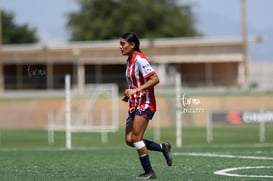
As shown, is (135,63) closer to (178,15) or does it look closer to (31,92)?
(31,92)

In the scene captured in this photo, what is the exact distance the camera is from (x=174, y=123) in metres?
45.8

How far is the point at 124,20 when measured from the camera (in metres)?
93.1

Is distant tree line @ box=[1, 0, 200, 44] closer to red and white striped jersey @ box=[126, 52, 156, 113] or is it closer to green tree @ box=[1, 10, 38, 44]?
A: green tree @ box=[1, 10, 38, 44]

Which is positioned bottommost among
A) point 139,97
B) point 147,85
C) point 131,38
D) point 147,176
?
point 147,176

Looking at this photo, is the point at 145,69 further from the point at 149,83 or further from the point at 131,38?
the point at 131,38

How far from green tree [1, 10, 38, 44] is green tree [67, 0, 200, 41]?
8592 mm

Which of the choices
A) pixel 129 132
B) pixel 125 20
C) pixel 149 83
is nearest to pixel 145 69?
pixel 149 83

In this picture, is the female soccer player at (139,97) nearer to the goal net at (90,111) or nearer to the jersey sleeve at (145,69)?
the jersey sleeve at (145,69)

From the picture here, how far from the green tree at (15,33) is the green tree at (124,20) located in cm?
859

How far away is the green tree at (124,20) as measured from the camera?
9281 cm

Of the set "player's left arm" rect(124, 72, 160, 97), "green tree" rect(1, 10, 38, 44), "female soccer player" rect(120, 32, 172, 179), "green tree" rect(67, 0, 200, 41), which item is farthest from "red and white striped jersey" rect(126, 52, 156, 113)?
"green tree" rect(1, 10, 38, 44)

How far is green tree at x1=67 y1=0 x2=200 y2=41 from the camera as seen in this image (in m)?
92.8

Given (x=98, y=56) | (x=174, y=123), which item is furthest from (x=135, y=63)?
(x=98, y=56)

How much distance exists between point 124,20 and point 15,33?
54.9ft
